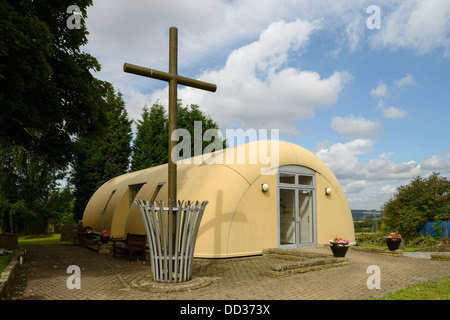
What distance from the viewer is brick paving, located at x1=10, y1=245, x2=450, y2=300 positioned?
21.5 ft

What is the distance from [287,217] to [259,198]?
191cm

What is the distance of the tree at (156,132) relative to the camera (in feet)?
103

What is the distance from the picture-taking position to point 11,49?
7.91m

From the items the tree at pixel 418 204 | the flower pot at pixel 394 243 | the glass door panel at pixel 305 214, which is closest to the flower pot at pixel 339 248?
the flower pot at pixel 394 243

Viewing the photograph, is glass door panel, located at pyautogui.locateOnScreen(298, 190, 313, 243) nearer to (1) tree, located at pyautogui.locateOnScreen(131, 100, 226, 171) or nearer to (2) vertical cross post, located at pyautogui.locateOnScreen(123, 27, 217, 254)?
(2) vertical cross post, located at pyautogui.locateOnScreen(123, 27, 217, 254)

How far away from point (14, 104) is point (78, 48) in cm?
483

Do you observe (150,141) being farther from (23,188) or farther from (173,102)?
(173,102)

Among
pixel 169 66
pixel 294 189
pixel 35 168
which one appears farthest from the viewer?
pixel 35 168

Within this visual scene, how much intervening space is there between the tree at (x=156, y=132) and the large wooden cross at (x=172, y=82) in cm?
2337

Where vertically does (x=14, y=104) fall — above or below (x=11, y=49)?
below

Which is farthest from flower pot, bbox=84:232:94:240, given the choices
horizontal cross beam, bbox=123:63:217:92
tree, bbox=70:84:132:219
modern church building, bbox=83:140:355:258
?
tree, bbox=70:84:132:219
